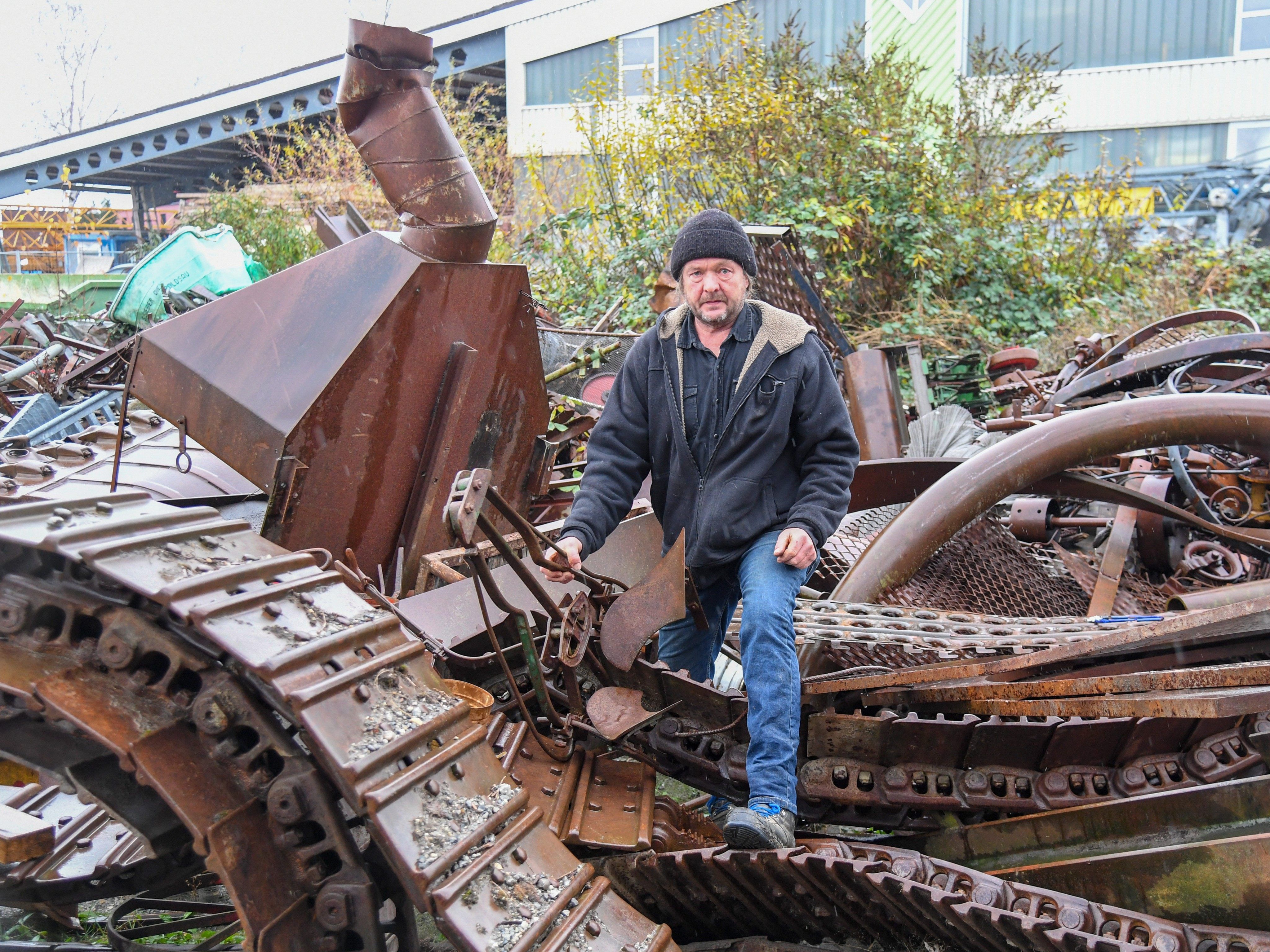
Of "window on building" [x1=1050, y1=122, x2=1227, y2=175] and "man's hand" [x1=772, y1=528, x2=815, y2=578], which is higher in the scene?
"window on building" [x1=1050, y1=122, x2=1227, y2=175]

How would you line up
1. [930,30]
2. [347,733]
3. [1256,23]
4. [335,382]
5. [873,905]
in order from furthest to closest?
1. [1256,23]
2. [930,30]
3. [335,382]
4. [873,905]
5. [347,733]

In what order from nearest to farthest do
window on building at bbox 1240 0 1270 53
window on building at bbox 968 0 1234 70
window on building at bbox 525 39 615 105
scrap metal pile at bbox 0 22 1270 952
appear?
scrap metal pile at bbox 0 22 1270 952
window on building at bbox 1240 0 1270 53
window on building at bbox 968 0 1234 70
window on building at bbox 525 39 615 105

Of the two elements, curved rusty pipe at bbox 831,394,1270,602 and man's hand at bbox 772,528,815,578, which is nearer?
man's hand at bbox 772,528,815,578

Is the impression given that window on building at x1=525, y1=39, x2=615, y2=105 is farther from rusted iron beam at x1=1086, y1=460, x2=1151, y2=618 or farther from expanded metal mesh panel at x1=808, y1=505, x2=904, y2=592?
rusted iron beam at x1=1086, y1=460, x2=1151, y2=618

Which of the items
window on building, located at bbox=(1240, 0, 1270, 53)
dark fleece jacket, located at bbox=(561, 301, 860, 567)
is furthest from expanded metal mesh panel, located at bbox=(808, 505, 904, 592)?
window on building, located at bbox=(1240, 0, 1270, 53)

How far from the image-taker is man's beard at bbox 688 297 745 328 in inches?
121

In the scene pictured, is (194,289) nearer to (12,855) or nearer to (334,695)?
(12,855)

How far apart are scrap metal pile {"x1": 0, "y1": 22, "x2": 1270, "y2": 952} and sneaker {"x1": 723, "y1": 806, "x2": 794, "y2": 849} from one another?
7 centimetres

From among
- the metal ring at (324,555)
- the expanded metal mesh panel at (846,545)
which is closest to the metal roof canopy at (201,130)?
the expanded metal mesh panel at (846,545)

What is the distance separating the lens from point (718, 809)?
326 cm

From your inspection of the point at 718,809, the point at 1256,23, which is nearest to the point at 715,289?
the point at 718,809

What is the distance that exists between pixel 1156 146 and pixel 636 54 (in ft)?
30.0

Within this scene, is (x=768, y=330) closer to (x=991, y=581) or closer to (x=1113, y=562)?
(x=991, y=581)

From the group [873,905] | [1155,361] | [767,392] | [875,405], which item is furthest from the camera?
[875,405]
